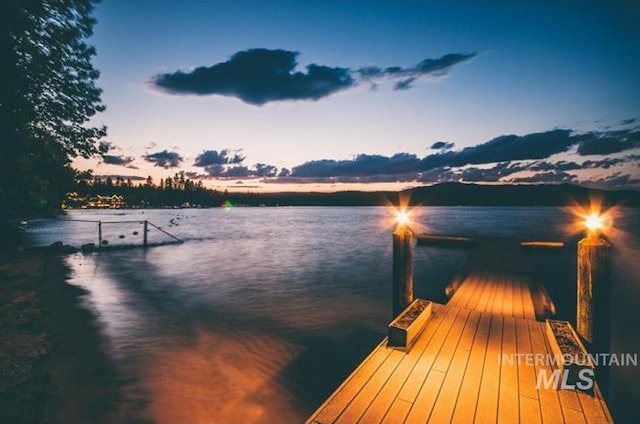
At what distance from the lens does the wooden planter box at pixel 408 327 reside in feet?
19.7

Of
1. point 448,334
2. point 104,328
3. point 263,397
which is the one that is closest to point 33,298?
point 104,328

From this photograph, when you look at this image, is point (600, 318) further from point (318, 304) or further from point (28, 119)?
point (28, 119)

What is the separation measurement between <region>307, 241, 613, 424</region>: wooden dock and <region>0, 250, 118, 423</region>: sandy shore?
19.3ft

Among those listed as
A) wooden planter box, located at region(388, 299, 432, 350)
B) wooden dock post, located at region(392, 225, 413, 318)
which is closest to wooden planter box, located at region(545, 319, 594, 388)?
wooden planter box, located at region(388, 299, 432, 350)

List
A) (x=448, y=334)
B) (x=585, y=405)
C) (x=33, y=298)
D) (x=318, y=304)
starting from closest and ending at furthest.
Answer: (x=585, y=405)
(x=448, y=334)
(x=33, y=298)
(x=318, y=304)

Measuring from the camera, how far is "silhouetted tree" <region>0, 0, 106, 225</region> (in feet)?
29.5

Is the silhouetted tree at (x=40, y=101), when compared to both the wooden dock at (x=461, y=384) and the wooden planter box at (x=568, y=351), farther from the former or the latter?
the wooden planter box at (x=568, y=351)

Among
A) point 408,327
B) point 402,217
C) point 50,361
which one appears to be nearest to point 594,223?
point 402,217

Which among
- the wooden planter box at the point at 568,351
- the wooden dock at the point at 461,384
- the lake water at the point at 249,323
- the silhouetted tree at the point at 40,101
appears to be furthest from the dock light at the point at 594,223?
the silhouetted tree at the point at 40,101

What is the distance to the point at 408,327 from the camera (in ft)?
20.1

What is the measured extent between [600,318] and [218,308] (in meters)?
13.6

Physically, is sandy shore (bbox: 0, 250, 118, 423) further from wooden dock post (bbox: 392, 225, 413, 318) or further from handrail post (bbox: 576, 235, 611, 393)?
handrail post (bbox: 576, 235, 611, 393)

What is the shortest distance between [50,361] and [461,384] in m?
10.2

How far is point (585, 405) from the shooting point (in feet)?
14.2
